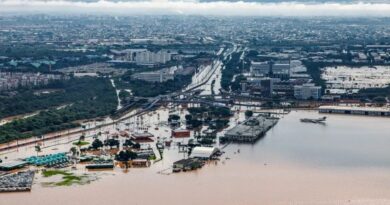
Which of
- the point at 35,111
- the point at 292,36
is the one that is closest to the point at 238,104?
the point at 35,111

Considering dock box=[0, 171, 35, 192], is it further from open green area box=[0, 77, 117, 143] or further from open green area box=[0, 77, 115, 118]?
A: open green area box=[0, 77, 115, 118]

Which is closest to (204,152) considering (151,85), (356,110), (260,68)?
(356,110)

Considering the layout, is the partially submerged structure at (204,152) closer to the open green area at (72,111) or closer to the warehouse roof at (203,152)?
the warehouse roof at (203,152)

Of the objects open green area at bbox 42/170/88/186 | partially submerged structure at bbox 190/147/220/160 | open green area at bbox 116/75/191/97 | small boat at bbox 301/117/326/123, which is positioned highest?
partially submerged structure at bbox 190/147/220/160

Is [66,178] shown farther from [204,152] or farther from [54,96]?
[54,96]

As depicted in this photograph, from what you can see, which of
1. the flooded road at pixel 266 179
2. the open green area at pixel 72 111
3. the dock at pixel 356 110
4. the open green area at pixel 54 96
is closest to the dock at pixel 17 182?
the flooded road at pixel 266 179

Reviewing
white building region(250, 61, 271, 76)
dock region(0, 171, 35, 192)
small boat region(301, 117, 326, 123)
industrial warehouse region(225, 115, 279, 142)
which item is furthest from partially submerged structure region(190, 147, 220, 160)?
white building region(250, 61, 271, 76)
